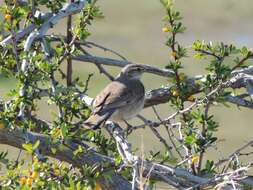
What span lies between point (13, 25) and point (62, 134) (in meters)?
0.83

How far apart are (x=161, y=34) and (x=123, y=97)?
14.9m

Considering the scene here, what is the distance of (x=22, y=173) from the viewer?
5.13 m

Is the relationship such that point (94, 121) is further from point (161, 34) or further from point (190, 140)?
point (161, 34)

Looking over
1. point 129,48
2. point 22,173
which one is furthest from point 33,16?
point 129,48

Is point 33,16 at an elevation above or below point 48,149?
above

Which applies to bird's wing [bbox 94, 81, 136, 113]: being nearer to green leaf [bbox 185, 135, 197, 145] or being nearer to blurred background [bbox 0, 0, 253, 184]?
green leaf [bbox 185, 135, 197, 145]

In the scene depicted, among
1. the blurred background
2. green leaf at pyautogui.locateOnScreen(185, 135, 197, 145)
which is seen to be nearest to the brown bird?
green leaf at pyautogui.locateOnScreen(185, 135, 197, 145)

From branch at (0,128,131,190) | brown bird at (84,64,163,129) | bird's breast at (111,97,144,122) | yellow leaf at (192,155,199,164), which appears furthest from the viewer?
bird's breast at (111,97,144,122)

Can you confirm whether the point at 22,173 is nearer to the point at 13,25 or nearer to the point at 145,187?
the point at 145,187

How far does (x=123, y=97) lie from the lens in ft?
25.8

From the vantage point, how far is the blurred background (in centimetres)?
1717

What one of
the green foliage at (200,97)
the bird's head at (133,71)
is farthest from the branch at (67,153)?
the bird's head at (133,71)

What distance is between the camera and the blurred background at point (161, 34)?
17172 millimetres

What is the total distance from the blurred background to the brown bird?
24.8 ft
